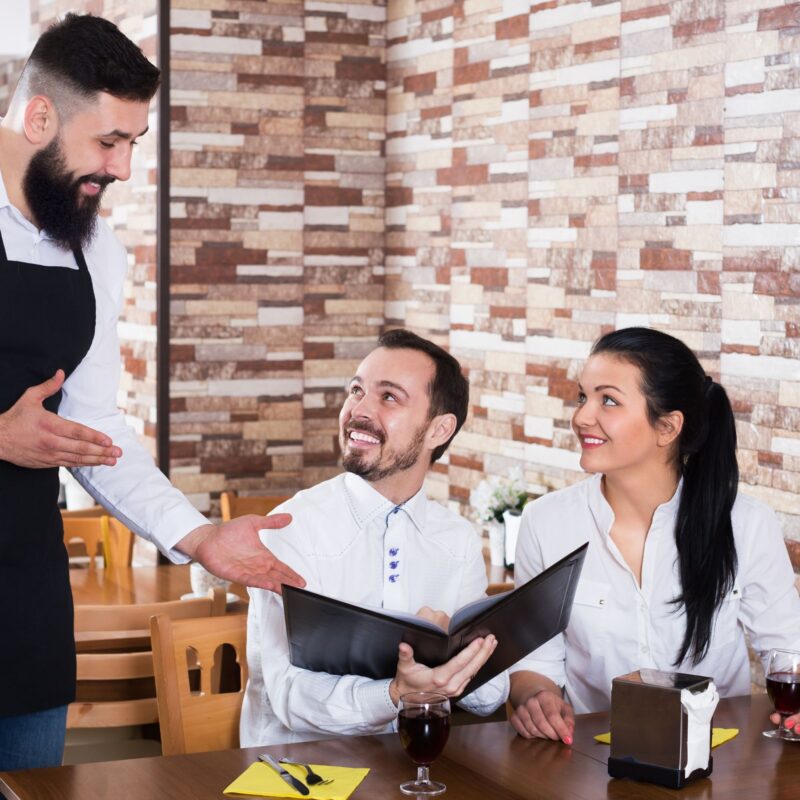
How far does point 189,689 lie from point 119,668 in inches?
13.5

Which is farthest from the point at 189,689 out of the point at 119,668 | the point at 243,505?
the point at 243,505

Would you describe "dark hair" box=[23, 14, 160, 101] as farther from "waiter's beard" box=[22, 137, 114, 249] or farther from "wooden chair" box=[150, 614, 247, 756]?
"wooden chair" box=[150, 614, 247, 756]

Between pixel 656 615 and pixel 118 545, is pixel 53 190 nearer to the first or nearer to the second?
pixel 656 615

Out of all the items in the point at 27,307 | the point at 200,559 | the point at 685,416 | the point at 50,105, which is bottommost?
the point at 200,559

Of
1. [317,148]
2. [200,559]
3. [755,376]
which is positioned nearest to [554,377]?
[755,376]

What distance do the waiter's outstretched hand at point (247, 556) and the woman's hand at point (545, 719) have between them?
1.37 ft

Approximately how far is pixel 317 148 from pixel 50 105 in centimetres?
291

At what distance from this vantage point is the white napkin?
1.88 metres

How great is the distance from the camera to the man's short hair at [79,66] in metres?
2.04

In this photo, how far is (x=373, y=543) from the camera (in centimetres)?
252

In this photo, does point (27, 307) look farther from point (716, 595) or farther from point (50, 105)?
point (716, 595)

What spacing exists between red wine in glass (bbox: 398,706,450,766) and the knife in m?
0.15

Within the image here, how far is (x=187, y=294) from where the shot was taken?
15.5 feet

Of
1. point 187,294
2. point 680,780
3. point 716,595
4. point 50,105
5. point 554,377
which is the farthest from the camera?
point 187,294
